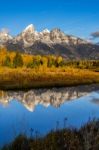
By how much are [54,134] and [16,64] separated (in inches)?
4375

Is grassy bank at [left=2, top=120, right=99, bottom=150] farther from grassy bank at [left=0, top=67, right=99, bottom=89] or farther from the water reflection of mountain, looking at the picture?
grassy bank at [left=0, top=67, right=99, bottom=89]

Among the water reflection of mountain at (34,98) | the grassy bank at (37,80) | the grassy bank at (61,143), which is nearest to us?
the grassy bank at (61,143)

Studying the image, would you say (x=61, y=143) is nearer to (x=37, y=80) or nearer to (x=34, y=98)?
(x=34, y=98)

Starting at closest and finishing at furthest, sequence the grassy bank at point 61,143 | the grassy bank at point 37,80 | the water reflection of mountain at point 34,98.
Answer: the grassy bank at point 61,143 → the water reflection of mountain at point 34,98 → the grassy bank at point 37,80

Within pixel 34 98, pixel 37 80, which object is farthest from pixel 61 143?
pixel 37 80

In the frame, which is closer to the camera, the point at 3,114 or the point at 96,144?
the point at 96,144

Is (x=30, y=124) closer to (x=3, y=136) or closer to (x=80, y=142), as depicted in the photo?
(x=3, y=136)

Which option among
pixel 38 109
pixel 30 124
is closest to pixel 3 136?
pixel 30 124

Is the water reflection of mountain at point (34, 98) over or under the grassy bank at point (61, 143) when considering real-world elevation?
under

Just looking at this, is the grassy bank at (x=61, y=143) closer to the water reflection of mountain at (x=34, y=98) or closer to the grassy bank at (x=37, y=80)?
the water reflection of mountain at (x=34, y=98)

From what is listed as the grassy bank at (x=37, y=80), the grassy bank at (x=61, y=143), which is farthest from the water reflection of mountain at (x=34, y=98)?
the grassy bank at (x=61, y=143)

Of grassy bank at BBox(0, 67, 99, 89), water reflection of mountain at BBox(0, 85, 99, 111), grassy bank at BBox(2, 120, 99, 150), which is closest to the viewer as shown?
grassy bank at BBox(2, 120, 99, 150)

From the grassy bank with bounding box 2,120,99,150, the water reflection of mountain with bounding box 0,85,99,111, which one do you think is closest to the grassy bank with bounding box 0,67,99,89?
the water reflection of mountain with bounding box 0,85,99,111

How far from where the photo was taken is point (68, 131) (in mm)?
16125
